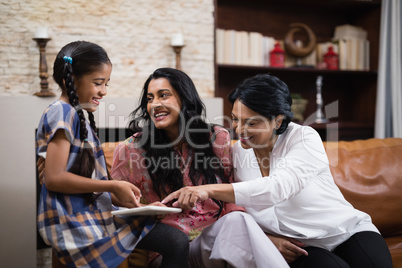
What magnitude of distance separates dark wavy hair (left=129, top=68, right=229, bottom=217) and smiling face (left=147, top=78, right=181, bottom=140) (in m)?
0.02

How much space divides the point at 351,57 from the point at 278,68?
80cm

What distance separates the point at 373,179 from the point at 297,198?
681mm

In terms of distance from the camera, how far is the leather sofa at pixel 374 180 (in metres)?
2.04

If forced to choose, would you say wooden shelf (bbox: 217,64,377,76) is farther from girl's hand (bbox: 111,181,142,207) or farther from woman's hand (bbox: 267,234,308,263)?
girl's hand (bbox: 111,181,142,207)

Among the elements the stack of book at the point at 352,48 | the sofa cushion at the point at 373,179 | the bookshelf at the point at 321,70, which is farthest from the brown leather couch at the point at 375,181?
the stack of book at the point at 352,48

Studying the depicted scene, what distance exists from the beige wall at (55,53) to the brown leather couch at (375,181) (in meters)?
1.28

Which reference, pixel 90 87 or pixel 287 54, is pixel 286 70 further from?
pixel 90 87

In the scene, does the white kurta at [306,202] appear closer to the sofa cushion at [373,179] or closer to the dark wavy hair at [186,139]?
the dark wavy hair at [186,139]

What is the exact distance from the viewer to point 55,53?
2973mm

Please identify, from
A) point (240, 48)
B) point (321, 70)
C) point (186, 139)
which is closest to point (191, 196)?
point (186, 139)

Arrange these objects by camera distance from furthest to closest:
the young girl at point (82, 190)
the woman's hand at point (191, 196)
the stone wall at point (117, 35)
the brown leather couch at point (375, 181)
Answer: the stone wall at point (117, 35) → the brown leather couch at point (375, 181) → the woman's hand at point (191, 196) → the young girl at point (82, 190)

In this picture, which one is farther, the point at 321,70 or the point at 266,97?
the point at 321,70

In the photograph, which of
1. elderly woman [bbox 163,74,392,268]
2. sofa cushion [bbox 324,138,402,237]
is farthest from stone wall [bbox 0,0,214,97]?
elderly woman [bbox 163,74,392,268]

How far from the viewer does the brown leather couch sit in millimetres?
2045
